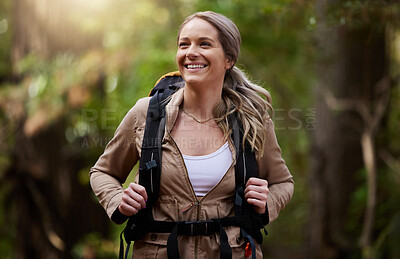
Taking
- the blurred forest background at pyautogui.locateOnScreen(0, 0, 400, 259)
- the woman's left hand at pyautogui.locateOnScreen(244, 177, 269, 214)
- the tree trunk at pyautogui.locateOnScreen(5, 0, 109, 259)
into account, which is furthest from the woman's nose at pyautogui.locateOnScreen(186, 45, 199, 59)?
the tree trunk at pyautogui.locateOnScreen(5, 0, 109, 259)

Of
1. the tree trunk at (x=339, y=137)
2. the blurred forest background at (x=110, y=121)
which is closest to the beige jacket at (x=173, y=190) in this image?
the blurred forest background at (x=110, y=121)

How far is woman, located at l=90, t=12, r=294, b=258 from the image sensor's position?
258cm

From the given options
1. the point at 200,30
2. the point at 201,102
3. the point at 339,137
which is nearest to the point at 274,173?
the point at 201,102

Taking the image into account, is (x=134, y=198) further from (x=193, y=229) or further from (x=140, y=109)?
(x=140, y=109)

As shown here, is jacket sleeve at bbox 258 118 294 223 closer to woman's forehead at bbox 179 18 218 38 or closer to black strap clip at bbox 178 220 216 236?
black strap clip at bbox 178 220 216 236

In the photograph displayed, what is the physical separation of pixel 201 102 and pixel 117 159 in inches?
24.1

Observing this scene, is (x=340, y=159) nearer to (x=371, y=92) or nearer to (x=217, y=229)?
(x=371, y=92)

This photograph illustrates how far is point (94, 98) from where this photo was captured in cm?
647

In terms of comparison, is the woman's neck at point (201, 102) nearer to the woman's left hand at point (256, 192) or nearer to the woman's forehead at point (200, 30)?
the woman's forehead at point (200, 30)

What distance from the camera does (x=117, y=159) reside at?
9.25 ft

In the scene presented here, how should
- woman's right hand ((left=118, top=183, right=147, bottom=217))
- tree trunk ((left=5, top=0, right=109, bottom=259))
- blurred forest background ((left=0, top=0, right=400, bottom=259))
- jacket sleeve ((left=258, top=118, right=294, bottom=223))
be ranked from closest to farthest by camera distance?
woman's right hand ((left=118, top=183, right=147, bottom=217)) < jacket sleeve ((left=258, top=118, right=294, bottom=223)) < blurred forest background ((left=0, top=0, right=400, bottom=259)) < tree trunk ((left=5, top=0, right=109, bottom=259))

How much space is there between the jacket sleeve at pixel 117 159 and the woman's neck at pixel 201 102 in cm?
27

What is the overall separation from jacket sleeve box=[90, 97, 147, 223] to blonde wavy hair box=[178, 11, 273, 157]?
Answer: 1.62 ft

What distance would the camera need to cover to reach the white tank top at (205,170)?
8.56ft
